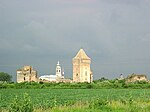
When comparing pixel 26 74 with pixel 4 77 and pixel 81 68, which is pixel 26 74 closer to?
pixel 81 68

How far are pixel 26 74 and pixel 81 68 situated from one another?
18.2 m

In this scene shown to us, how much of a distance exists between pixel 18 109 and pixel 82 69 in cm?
10654

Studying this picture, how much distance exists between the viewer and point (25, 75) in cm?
12319

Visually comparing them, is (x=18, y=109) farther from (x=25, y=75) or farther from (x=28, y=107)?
(x=25, y=75)

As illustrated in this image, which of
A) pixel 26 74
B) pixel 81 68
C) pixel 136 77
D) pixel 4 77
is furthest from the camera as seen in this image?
pixel 4 77

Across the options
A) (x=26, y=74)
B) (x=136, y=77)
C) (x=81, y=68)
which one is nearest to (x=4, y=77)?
(x=26, y=74)

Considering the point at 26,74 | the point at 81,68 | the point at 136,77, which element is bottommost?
the point at 136,77

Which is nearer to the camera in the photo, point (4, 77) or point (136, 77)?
point (136, 77)

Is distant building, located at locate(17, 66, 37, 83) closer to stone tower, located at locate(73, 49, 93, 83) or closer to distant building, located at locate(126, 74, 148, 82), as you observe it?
stone tower, located at locate(73, 49, 93, 83)

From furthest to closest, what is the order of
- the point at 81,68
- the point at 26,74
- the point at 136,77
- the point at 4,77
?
the point at 4,77, the point at 26,74, the point at 81,68, the point at 136,77

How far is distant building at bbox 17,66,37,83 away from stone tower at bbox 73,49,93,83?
13204 millimetres

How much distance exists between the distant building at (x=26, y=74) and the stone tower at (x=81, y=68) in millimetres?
13204

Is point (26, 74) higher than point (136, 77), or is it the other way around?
point (26, 74)

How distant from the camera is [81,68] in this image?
120 meters
